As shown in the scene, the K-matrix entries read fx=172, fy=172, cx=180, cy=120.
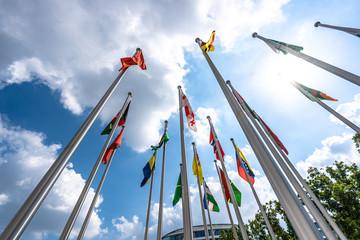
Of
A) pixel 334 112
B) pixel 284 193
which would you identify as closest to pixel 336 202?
pixel 334 112

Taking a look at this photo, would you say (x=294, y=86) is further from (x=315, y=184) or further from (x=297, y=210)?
(x=315, y=184)

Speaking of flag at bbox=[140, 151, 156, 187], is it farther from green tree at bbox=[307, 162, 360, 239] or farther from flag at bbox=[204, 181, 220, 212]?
green tree at bbox=[307, 162, 360, 239]

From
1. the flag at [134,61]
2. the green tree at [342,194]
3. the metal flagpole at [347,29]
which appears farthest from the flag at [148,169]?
the green tree at [342,194]

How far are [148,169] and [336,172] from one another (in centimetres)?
2573

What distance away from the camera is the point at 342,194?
18266mm

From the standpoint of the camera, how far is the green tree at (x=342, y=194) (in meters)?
17.4

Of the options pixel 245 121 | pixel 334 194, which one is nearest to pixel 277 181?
pixel 245 121

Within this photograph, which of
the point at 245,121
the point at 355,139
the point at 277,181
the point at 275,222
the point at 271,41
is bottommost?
the point at 277,181

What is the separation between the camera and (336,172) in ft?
74.2

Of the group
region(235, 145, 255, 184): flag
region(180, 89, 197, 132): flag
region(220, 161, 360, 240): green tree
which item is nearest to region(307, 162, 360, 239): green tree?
region(220, 161, 360, 240): green tree

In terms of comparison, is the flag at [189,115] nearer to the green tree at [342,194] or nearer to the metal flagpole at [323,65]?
the metal flagpole at [323,65]

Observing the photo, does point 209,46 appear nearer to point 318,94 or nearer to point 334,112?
point 318,94

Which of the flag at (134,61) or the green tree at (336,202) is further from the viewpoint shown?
the green tree at (336,202)

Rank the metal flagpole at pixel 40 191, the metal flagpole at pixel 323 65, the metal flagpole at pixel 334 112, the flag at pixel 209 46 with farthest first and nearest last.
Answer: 1. the metal flagpole at pixel 334 112
2. the flag at pixel 209 46
3. the metal flagpole at pixel 323 65
4. the metal flagpole at pixel 40 191
